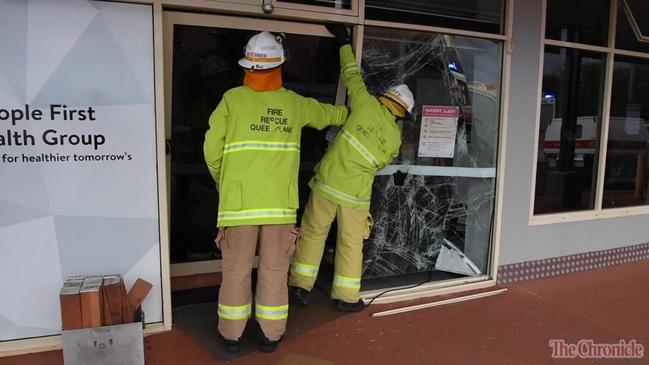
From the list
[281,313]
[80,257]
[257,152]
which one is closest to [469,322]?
[281,313]

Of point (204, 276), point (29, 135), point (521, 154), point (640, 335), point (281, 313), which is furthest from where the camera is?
point (521, 154)

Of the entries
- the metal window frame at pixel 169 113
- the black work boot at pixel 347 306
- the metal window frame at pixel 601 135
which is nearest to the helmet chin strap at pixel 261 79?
the metal window frame at pixel 169 113

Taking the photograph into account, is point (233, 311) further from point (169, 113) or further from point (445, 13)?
point (445, 13)

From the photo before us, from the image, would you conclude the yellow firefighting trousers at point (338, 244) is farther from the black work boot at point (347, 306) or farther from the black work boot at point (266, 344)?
the black work boot at point (266, 344)

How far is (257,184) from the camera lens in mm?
3004

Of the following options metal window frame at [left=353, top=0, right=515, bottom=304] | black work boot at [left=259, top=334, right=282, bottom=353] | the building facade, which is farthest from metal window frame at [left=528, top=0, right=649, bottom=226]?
black work boot at [left=259, top=334, right=282, bottom=353]

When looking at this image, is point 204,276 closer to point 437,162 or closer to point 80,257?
point 80,257

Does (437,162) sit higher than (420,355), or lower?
higher

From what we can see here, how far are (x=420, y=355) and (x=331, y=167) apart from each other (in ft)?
4.66

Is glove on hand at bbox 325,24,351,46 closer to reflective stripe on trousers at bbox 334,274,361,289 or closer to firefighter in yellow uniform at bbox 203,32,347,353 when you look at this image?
firefighter in yellow uniform at bbox 203,32,347,353

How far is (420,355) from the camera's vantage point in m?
3.17

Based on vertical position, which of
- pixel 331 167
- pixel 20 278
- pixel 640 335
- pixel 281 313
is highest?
pixel 331 167

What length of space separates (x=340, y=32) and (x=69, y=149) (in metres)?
1.99

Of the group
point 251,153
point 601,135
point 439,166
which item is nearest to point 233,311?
point 251,153
